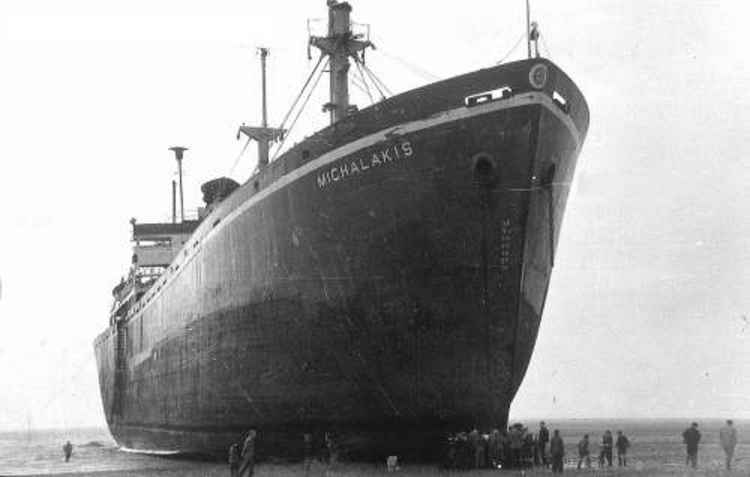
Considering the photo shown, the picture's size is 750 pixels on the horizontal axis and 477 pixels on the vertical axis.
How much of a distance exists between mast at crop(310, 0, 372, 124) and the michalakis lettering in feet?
23.4

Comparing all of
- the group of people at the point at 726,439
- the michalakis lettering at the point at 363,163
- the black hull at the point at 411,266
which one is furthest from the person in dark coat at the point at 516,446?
the michalakis lettering at the point at 363,163

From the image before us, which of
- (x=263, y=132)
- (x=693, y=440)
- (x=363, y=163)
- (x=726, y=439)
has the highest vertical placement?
(x=263, y=132)

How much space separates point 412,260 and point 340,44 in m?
9.82

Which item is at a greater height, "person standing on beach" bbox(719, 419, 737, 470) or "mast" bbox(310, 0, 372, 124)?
"mast" bbox(310, 0, 372, 124)

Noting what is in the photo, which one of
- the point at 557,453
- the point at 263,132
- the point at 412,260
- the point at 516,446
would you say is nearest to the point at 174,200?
the point at 263,132

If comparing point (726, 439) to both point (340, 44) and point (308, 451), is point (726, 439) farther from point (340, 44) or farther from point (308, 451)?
point (340, 44)

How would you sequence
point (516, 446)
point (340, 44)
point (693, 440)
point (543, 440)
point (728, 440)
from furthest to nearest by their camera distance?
point (340, 44) → point (693, 440) → point (728, 440) → point (543, 440) → point (516, 446)

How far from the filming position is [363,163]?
56.7ft

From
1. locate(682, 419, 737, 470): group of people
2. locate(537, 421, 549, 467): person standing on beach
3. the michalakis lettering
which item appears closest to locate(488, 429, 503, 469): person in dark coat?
locate(537, 421, 549, 467): person standing on beach

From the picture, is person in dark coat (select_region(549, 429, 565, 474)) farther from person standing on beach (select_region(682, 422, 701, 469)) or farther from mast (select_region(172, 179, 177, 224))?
mast (select_region(172, 179, 177, 224))

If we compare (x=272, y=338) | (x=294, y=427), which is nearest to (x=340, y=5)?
(x=272, y=338)

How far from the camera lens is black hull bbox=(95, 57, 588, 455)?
1667 centimetres

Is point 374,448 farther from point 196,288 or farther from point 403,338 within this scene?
point 196,288

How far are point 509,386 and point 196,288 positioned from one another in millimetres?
10249
